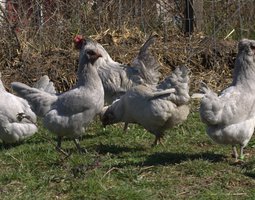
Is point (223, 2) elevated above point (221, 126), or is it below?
above

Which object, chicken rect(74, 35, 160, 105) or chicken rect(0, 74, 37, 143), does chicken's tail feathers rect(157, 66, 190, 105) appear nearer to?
chicken rect(74, 35, 160, 105)

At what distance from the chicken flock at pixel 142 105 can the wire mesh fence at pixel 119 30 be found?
2.61 meters

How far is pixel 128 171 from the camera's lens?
6020 mm

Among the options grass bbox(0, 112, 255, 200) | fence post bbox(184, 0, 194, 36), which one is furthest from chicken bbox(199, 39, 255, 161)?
fence post bbox(184, 0, 194, 36)

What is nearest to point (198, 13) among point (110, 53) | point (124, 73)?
point (110, 53)

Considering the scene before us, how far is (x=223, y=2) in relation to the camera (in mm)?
11789

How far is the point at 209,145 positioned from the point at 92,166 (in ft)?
6.17

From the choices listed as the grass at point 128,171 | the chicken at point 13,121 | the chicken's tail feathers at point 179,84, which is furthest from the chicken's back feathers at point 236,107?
the chicken at point 13,121

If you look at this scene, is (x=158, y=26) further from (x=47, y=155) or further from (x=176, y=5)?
(x=47, y=155)

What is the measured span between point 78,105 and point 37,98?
0.67 metres

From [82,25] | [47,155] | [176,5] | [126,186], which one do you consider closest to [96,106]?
[47,155]

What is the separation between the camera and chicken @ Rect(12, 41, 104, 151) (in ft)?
22.2

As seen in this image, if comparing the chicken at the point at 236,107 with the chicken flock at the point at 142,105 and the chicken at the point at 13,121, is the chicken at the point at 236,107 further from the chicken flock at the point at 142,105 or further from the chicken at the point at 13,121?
the chicken at the point at 13,121

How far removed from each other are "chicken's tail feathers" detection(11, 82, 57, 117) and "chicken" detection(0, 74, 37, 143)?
0.16m
